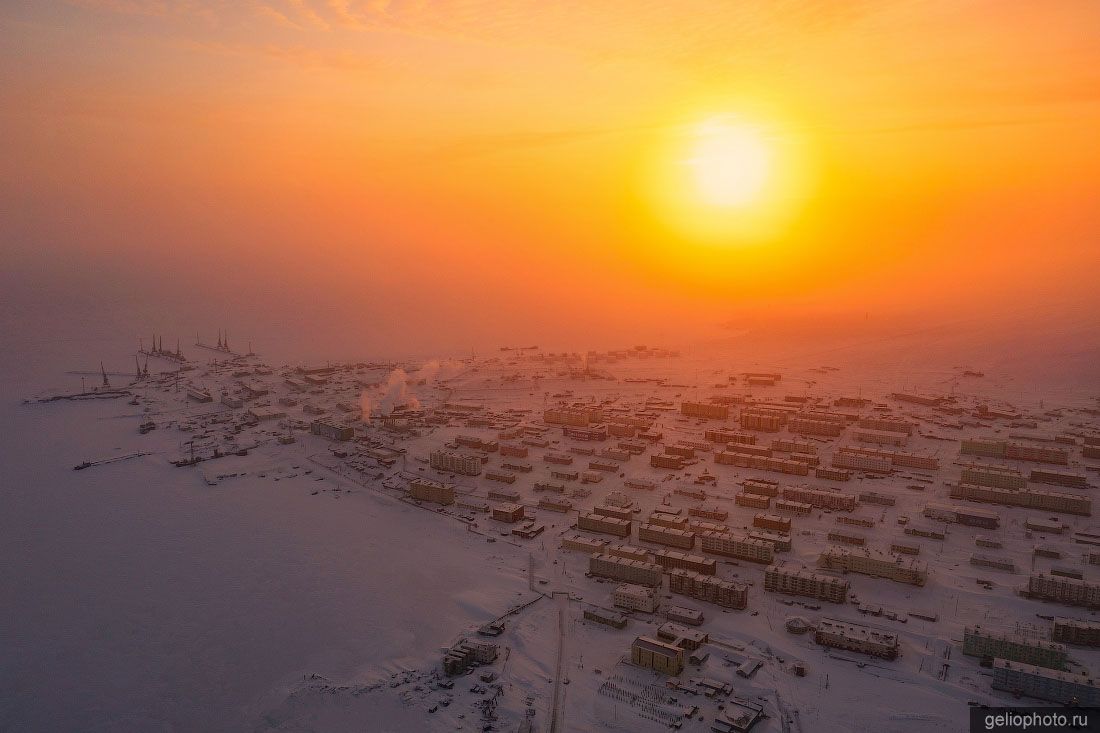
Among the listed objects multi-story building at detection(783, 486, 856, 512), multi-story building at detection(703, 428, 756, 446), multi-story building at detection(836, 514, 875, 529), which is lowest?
multi-story building at detection(836, 514, 875, 529)

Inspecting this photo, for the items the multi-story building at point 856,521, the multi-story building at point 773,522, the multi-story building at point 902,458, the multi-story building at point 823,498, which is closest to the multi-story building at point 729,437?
the multi-story building at point 902,458

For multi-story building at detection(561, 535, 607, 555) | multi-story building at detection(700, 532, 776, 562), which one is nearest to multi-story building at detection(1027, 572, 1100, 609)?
multi-story building at detection(700, 532, 776, 562)

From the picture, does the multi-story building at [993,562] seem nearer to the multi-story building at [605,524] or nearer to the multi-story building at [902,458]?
the multi-story building at [902,458]

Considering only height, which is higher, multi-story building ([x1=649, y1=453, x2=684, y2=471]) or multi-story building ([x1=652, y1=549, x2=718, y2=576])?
multi-story building ([x1=649, y1=453, x2=684, y2=471])

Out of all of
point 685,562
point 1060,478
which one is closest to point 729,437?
point 1060,478

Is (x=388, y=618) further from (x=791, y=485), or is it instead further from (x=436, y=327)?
(x=436, y=327)

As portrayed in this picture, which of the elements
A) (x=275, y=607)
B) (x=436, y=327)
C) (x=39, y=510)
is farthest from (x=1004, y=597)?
(x=436, y=327)

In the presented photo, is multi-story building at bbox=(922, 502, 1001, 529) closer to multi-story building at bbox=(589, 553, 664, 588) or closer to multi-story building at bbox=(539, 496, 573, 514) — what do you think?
multi-story building at bbox=(589, 553, 664, 588)
